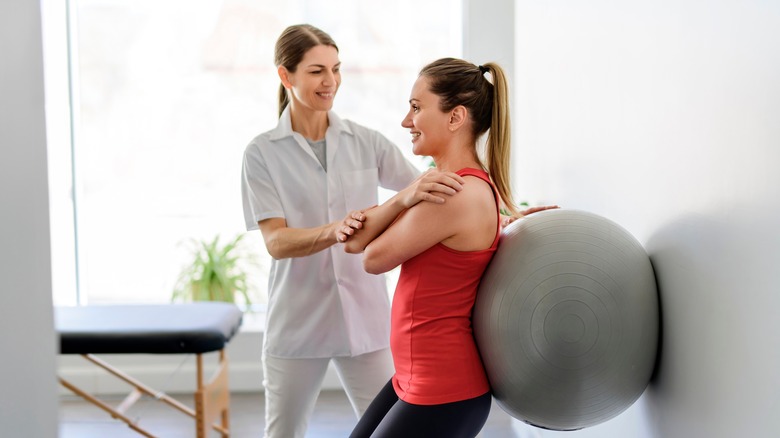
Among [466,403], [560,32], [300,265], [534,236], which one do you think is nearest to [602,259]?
[534,236]

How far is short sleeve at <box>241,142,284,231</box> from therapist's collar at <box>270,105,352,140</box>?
7cm

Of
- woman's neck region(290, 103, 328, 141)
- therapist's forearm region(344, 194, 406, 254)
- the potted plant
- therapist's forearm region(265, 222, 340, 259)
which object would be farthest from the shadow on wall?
the potted plant

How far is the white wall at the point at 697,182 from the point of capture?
1.17 metres

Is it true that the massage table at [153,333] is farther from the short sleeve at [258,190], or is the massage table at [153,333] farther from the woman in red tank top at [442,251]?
the woman in red tank top at [442,251]

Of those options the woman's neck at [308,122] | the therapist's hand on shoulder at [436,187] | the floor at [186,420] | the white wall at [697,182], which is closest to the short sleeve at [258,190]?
the woman's neck at [308,122]

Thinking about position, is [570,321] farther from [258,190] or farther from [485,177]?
[258,190]

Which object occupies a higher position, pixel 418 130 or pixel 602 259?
pixel 418 130

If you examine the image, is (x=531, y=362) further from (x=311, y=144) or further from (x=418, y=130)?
(x=311, y=144)

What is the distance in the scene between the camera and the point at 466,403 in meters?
1.61

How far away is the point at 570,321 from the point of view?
1525 millimetres

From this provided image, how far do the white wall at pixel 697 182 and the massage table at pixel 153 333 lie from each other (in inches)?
57.0

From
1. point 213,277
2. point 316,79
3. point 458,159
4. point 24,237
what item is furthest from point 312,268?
point 213,277

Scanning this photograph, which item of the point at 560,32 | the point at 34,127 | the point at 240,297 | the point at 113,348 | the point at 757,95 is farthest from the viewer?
the point at 240,297

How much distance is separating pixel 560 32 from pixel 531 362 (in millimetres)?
1424
